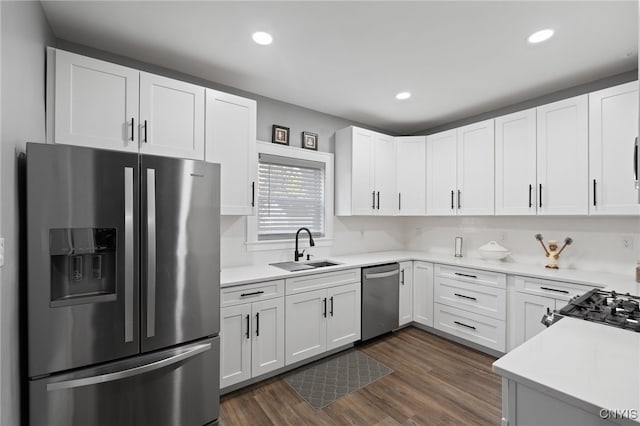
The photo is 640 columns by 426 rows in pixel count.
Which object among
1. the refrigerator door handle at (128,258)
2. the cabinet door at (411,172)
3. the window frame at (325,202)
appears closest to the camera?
the refrigerator door handle at (128,258)

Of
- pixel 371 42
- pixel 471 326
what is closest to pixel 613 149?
pixel 471 326

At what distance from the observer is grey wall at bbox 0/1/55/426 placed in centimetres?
125

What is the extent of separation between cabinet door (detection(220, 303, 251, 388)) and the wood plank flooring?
189mm

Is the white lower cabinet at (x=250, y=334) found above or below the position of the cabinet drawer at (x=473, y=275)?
below

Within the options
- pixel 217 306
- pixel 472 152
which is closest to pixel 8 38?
Result: pixel 217 306

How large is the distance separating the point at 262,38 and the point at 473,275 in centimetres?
299

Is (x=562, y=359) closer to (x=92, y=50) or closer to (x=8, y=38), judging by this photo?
(x=8, y=38)

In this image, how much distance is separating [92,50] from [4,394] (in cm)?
230

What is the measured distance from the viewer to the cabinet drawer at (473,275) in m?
2.91

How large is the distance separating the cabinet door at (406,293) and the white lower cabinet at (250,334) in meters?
1.65

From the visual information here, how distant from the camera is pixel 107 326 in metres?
1.60

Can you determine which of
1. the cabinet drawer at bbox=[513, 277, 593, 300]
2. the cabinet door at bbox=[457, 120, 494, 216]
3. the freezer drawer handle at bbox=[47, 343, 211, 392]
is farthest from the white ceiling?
the freezer drawer handle at bbox=[47, 343, 211, 392]

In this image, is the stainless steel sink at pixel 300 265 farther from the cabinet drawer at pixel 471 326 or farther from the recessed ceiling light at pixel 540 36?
the recessed ceiling light at pixel 540 36

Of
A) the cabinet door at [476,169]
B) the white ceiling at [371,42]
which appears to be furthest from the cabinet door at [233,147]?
the cabinet door at [476,169]
